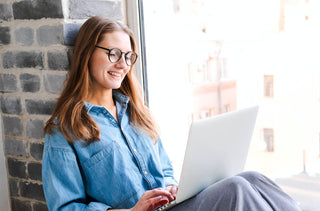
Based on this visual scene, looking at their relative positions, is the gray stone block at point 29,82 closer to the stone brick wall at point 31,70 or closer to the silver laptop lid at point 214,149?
the stone brick wall at point 31,70

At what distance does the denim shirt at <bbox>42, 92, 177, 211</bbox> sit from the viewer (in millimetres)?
1343

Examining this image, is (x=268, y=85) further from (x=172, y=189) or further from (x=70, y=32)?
(x=70, y=32)

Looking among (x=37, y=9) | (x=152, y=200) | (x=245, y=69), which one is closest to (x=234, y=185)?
(x=152, y=200)

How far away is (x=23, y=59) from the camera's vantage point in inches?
67.2

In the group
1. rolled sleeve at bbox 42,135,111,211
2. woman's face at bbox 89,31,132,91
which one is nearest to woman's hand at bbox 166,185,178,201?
rolled sleeve at bbox 42,135,111,211

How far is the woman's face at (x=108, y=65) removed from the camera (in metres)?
1.46

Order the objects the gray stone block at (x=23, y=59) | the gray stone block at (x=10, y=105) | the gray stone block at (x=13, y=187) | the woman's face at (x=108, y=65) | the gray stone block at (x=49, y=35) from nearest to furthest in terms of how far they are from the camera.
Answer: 1. the woman's face at (x=108, y=65)
2. the gray stone block at (x=49, y=35)
3. the gray stone block at (x=23, y=59)
4. the gray stone block at (x=10, y=105)
5. the gray stone block at (x=13, y=187)

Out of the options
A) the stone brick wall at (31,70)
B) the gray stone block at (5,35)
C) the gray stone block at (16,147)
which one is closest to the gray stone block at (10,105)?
the stone brick wall at (31,70)

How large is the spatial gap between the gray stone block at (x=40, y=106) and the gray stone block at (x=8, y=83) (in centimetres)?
9

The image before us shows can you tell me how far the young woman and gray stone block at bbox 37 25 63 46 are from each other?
0.37 feet

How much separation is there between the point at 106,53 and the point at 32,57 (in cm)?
39

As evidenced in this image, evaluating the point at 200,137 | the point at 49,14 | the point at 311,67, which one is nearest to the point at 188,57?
the point at 311,67

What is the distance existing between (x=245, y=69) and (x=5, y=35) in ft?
3.38

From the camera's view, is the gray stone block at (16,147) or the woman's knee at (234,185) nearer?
the woman's knee at (234,185)
